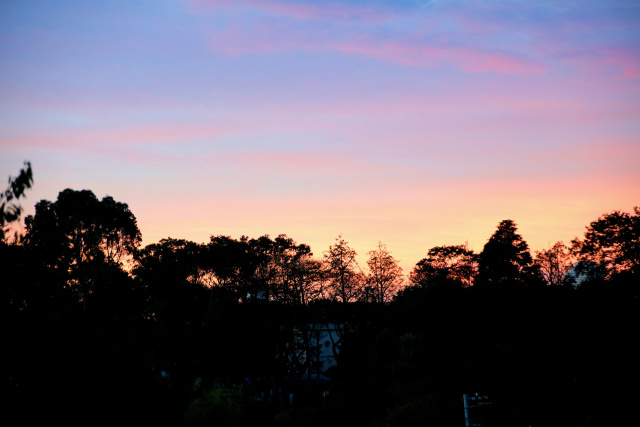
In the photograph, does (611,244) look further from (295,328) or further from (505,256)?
(295,328)

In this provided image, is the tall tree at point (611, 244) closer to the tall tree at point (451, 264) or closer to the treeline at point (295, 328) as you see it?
the treeline at point (295, 328)

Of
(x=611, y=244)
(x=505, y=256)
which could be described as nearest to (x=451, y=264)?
(x=505, y=256)

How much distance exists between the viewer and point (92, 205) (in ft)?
210

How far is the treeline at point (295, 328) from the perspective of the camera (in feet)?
36.0

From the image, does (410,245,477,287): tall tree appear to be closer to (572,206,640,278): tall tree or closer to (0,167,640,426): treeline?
(0,167,640,426): treeline

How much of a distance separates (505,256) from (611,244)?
16.6 m

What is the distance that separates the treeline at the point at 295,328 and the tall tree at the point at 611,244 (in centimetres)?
14

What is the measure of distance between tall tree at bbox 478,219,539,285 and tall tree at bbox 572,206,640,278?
43.9 feet

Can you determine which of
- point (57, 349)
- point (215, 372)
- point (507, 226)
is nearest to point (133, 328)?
point (57, 349)

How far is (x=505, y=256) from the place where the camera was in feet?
249

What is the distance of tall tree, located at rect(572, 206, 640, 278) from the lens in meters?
59.4

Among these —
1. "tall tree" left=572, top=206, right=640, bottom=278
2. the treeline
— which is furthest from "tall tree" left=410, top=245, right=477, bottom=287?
"tall tree" left=572, top=206, right=640, bottom=278

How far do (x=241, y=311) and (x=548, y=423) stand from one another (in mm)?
32748

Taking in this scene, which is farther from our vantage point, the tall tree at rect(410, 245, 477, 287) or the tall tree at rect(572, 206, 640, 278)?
the tall tree at rect(410, 245, 477, 287)
